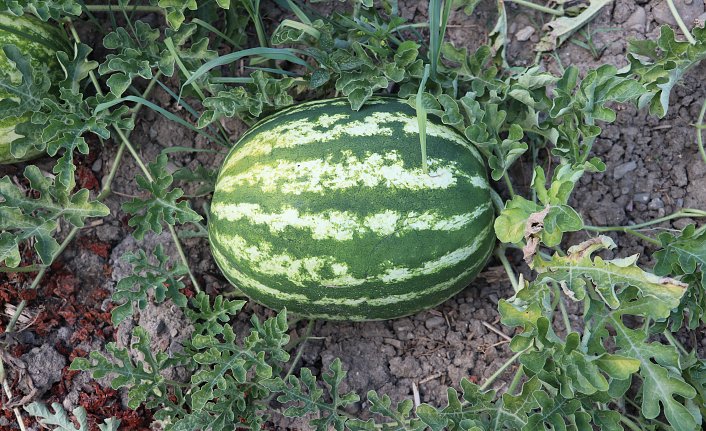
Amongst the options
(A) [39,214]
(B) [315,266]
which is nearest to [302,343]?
(B) [315,266]

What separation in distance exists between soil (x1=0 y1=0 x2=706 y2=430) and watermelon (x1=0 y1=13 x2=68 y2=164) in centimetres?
41

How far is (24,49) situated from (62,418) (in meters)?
1.55

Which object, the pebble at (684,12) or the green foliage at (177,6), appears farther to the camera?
the pebble at (684,12)

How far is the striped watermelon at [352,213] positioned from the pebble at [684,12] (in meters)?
1.23

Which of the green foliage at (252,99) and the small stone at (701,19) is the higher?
the small stone at (701,19)

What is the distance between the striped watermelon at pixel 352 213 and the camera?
2295mm

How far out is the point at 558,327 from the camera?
2.86 meters

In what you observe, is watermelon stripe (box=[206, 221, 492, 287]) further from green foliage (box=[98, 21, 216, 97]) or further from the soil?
green foliage (box=[98, 21, 216, 97])

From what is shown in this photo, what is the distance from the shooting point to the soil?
288 centimetres

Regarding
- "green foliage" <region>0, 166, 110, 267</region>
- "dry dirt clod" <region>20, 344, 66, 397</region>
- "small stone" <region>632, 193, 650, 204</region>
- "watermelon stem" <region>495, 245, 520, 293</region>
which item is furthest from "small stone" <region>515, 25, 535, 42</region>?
"dry dirt clod" <region>20, 344, 66, 397</region>

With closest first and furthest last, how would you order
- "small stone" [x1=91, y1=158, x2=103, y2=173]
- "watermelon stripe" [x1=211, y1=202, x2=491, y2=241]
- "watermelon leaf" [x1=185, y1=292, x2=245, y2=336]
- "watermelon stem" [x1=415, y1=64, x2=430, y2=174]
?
"watermelon stem" [x1=415, y1=64, x2=430, y2=174] → "watermelon stripe" [x1=211, y1=202, x2=491, y2=241] → "watermelon leaf" [x1=185, y1=292, x2=245, y2=336] → "small stone" [x1=91, y1=158, x2=103, y2=173]

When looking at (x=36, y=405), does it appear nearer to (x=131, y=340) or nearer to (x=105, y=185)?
(x=131, y=340)

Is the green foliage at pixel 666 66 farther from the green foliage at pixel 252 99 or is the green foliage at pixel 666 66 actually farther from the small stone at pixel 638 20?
the green foliage at pixel 252 99

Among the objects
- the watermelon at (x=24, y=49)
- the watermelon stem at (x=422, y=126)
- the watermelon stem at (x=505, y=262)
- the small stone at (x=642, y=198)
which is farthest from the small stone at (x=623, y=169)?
the watermelon at (x=24, y=49)
